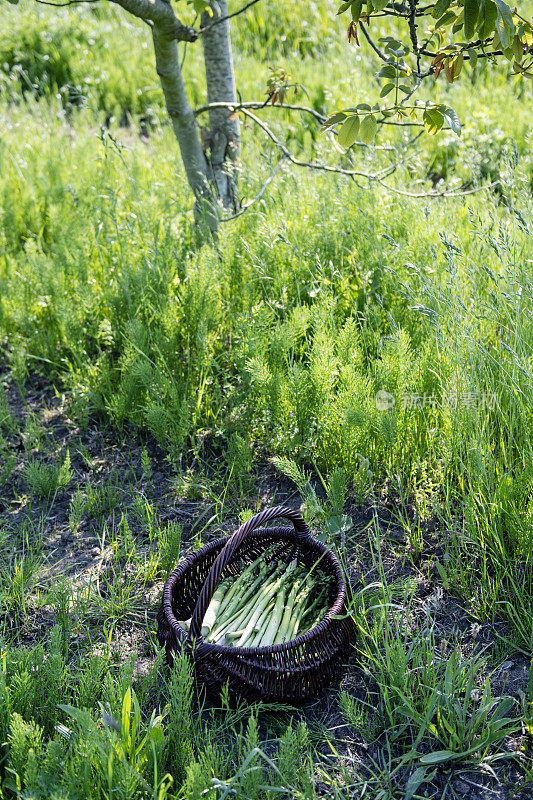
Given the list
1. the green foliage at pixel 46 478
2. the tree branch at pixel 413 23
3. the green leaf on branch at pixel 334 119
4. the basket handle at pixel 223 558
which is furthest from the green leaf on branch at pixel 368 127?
the green foliage at pixel 46 478

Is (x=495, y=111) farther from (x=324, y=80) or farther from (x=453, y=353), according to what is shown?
(x=453, y=353)

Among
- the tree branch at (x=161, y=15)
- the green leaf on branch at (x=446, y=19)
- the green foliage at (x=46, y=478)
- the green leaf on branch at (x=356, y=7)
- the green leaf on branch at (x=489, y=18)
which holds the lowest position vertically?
the green foliage at (x=46, y=478)

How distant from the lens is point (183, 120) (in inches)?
122

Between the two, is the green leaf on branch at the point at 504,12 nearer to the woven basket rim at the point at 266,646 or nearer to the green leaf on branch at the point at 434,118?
the green leaf on branch at the point at 434,118

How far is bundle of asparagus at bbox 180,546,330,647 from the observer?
1.86m

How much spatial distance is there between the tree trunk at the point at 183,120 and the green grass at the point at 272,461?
176 millimetres

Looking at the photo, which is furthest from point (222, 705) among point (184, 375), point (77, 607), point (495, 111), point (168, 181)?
point (495, 111)

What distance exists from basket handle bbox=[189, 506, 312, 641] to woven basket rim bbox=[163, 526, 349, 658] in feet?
0.15

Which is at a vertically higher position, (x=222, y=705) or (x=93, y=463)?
(x=93, y=463)

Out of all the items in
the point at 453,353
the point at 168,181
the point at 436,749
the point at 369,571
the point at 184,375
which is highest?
the point at 168,181

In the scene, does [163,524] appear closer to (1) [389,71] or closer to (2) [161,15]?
(1) [389,71]

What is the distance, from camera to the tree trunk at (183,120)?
2863 mm

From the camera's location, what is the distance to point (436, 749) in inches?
65.5

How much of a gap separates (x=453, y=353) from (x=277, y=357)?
0.71 meters
